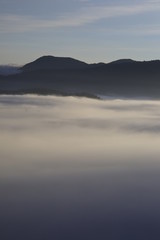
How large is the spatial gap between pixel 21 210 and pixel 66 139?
91.6 ft

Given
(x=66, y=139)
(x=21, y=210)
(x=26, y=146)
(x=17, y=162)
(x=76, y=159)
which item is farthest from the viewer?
(x=66, y=139)

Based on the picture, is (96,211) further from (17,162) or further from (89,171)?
(17,162)

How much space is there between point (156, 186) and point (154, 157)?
1123 cm

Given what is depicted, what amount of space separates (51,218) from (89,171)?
1143 centimetres

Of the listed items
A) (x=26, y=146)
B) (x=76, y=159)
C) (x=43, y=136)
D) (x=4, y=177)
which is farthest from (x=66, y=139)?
(x=4, y=177)

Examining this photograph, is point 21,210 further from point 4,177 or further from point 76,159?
point 76,159

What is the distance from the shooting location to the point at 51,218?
22125mm

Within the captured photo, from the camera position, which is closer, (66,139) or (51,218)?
(51,218)

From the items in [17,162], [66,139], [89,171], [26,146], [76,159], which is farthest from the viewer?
[66,139]

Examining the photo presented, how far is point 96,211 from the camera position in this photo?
23.5 meters

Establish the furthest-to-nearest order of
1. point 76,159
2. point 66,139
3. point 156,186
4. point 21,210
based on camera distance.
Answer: point 66,139
point 76,159
point 156,186
point 21,210

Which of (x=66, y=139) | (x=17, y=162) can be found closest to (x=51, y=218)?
(x=17, y=162)

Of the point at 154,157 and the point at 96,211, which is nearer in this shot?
the point at 96,211

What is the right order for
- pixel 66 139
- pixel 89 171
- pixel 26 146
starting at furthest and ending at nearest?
pixel 66 139 < pixel 26 146 < pixel 89 171
